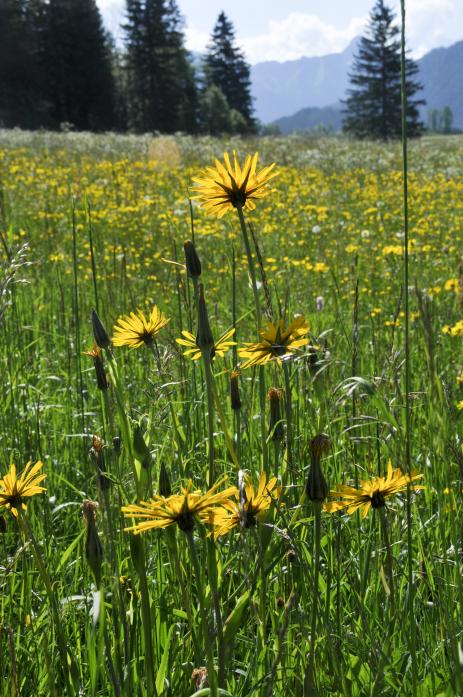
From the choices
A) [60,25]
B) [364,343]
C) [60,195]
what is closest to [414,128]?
[60,25]

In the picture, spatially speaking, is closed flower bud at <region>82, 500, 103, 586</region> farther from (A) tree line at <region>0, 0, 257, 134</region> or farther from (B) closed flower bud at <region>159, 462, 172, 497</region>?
(A) tree line at <region>0, 0, 257, 134</region>

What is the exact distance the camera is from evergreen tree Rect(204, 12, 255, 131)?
144 ft

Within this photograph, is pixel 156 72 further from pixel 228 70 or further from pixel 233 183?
pixel 233 183

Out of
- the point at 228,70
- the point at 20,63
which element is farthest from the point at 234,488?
the point at 228,70

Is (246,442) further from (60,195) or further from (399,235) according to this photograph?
(60,195)

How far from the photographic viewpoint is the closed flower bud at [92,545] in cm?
78

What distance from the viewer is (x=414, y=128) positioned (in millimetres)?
34469

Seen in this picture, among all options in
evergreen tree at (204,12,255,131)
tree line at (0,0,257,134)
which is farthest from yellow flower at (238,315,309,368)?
evergreen tree at (204,12,255,131)

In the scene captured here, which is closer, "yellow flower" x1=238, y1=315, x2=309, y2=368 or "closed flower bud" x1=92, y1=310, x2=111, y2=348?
"yellow flower" x1=238, y1=315, x2=309, y2=368

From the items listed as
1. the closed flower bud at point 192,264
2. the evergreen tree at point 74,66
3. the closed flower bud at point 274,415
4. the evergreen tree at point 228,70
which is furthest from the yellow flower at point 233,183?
the evergreen tree at point 228,70

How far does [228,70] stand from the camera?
44.2 meters

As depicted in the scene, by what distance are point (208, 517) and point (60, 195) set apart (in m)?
5.74

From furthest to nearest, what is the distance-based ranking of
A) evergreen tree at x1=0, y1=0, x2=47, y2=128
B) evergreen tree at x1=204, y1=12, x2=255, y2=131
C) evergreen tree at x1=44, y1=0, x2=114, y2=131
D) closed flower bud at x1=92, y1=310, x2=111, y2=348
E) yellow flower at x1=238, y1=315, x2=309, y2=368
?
evergreen tree at x1=204, y1=12, x2=255, y2=131, evergreen tree at x1=44, y1=0, x2=114, y2=131, evergreen tree at x1=0, y1=0, x2=47, y2=128, closed flower bud at x1=92, y1=310, x2=111, y2=348, yellow flower at x1=238, y1=315, x2=309, y2=368

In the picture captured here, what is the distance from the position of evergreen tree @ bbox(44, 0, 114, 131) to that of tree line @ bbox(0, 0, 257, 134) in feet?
0.16
